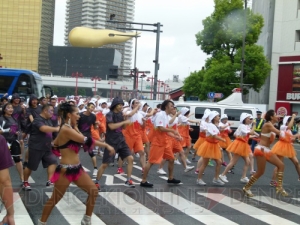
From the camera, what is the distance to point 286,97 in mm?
40094

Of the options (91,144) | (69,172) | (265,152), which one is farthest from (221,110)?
(69,172)

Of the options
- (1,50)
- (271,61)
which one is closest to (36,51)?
(1,50)

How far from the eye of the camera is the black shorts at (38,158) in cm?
893

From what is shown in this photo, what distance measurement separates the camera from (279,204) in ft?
30.0

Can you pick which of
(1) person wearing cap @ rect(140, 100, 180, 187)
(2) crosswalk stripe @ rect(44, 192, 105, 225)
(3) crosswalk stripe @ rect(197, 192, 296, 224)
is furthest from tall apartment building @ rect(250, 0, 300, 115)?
(2) crosswalk stripe @ rect(44, 192, 105, 225)

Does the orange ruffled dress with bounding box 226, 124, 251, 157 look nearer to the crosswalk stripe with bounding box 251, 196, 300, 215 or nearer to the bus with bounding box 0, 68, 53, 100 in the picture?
the crosswalk stripe with bounding box 251, 196, 300, 215

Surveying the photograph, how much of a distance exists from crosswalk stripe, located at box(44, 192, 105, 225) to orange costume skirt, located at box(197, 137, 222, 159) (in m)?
3.37

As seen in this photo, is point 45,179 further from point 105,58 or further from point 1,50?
point 1,50

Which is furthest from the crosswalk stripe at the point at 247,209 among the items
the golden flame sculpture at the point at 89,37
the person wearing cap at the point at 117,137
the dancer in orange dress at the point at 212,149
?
the golden flame sculpture at the point at 89,37

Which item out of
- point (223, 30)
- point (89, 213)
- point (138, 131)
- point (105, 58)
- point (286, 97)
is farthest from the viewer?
point (105, 58)

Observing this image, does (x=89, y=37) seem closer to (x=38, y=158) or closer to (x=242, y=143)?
(x=242, y=143)

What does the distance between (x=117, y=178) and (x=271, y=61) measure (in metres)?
32.8

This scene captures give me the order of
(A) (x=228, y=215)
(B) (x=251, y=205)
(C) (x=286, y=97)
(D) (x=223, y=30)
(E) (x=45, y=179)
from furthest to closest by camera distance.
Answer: (C) (x=286, y=97) → (D) (x=223, y=30) → (E) (x=45, y=179) → (B) (x=251, y=205) → (A) (x=228, y=215)

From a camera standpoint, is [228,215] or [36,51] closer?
[228,215]
